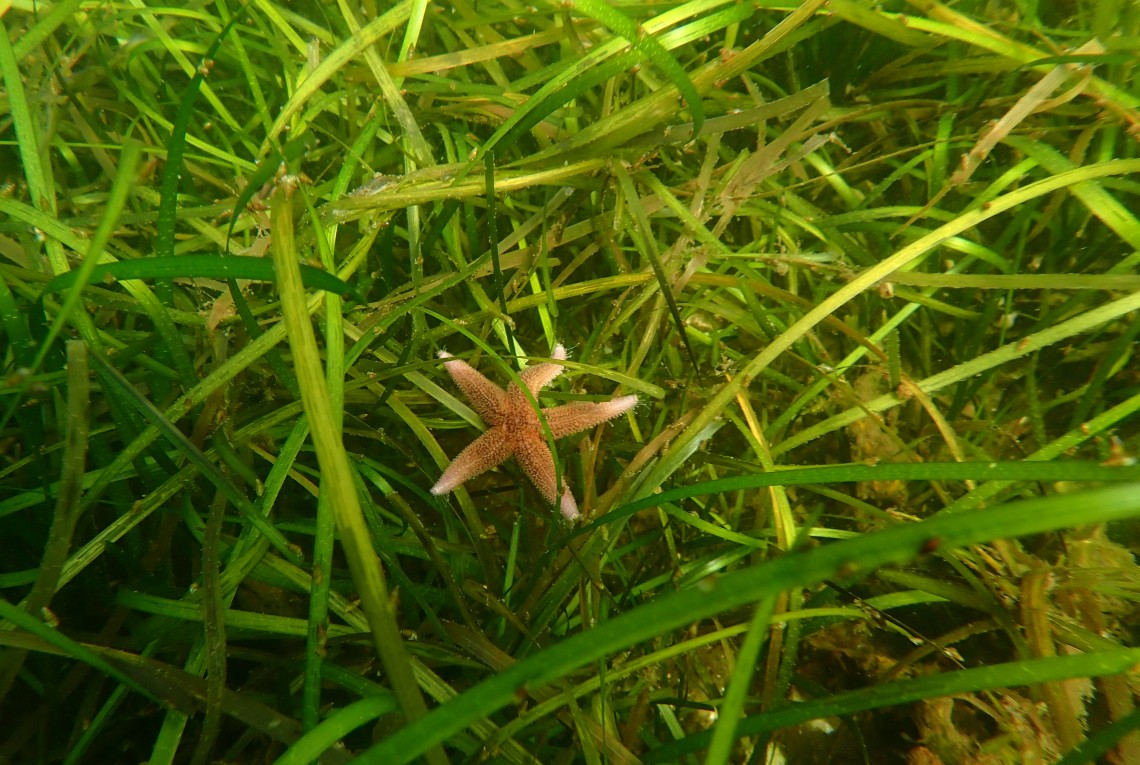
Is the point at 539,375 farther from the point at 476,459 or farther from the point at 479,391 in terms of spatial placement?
the point at 476,459

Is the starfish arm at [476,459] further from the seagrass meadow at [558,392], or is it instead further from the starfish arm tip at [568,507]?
the starfish arm tip at [568,507]

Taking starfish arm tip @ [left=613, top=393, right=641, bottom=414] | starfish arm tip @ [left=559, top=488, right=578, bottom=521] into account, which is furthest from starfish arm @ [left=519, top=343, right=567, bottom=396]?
starfish arm tip @ [left=559, top=488, right=578, bottom=521]

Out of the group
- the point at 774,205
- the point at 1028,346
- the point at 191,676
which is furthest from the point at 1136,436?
the point at 191,676

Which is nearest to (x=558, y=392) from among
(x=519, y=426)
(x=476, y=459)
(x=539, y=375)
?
(x=539, y=375)

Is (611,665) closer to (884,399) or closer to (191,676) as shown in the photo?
(191,676)

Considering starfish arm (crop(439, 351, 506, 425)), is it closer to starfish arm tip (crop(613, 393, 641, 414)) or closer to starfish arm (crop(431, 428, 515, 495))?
starfish arm (crop(431, 428, 515, 495))

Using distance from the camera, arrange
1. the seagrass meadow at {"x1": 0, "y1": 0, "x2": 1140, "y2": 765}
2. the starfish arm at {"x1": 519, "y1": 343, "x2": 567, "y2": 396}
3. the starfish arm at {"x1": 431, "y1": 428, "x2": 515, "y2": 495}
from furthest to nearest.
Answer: the starfish arm at {"x1": 519, "y1": 343, "x2": 567, "y2": 396}, the starfish arm at {"x1": 431, "y1": 428, "x2": 515, "y2": 495}, the seagrass meadow at {"x1": 0, "y1": 0, "x2": 1140, "y2": 765}
